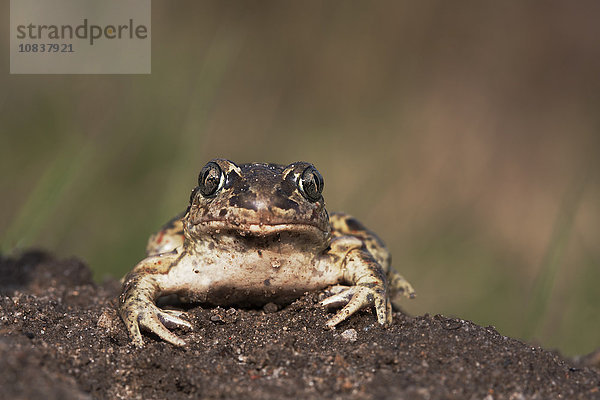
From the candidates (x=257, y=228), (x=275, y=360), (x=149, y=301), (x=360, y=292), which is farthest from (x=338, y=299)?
(x=149, y=301)

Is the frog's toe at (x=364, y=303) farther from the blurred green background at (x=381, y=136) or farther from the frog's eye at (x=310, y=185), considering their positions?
the blurred green background at (x=381, y=136)

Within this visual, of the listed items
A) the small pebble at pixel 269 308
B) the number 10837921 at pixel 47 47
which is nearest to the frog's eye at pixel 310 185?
the small pebble at pixel 269 308

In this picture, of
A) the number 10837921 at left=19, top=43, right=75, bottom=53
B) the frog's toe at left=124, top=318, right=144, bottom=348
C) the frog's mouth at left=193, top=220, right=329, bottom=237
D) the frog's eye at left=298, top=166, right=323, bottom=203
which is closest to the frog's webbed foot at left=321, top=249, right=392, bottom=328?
the frog's mouth at left=193, top=220, right=329, bottom=237

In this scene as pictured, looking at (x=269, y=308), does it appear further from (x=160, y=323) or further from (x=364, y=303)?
(x=160, y=323)

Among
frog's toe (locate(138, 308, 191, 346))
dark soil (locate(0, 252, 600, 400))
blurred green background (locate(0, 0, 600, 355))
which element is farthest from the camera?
blurred green background (locate(0, 0, 600, 355))

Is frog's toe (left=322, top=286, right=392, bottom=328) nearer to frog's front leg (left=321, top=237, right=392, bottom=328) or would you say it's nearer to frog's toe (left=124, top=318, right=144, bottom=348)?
frog's front leg (left=321, top=237, right=392, bottom=328)

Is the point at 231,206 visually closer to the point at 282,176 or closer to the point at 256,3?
the point at 282,176
